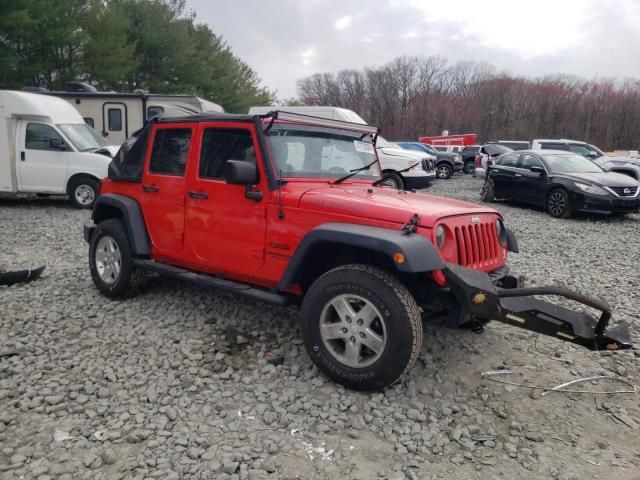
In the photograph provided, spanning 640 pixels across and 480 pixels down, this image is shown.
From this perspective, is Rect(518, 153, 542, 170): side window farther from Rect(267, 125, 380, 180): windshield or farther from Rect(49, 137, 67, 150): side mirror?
Rect(49, 137, 67, 150): side mirror

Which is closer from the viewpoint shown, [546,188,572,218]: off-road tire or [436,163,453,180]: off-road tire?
[546,188,572,218]: off-road tire

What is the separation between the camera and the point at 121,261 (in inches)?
202

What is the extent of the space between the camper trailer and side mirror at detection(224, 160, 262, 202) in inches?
504

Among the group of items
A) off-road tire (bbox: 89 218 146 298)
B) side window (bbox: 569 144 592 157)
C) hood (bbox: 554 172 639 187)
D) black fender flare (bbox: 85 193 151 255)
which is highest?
side window (bbox: 569 144 592 157)

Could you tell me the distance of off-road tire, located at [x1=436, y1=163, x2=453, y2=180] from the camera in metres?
25.2

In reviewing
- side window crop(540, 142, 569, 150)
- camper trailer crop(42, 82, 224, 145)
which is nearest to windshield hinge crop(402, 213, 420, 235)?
camper trailer crop(42, 82, 224, 145)

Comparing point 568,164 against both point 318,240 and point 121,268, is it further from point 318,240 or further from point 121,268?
point 121,268

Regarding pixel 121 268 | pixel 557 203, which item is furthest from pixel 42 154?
pixel 557 203

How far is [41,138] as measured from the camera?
36.7ft

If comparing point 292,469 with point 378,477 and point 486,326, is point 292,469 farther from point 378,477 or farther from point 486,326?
point 486,326

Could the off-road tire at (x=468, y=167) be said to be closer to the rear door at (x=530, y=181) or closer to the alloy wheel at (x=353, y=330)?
the rear door at (x=530, y=181)

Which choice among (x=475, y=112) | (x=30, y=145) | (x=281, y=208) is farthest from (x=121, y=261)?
(x=475, y=112)

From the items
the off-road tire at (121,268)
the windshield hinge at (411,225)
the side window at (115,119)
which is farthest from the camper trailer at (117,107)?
the windshield hinge at (411,225)

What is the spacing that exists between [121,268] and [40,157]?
301 inches
